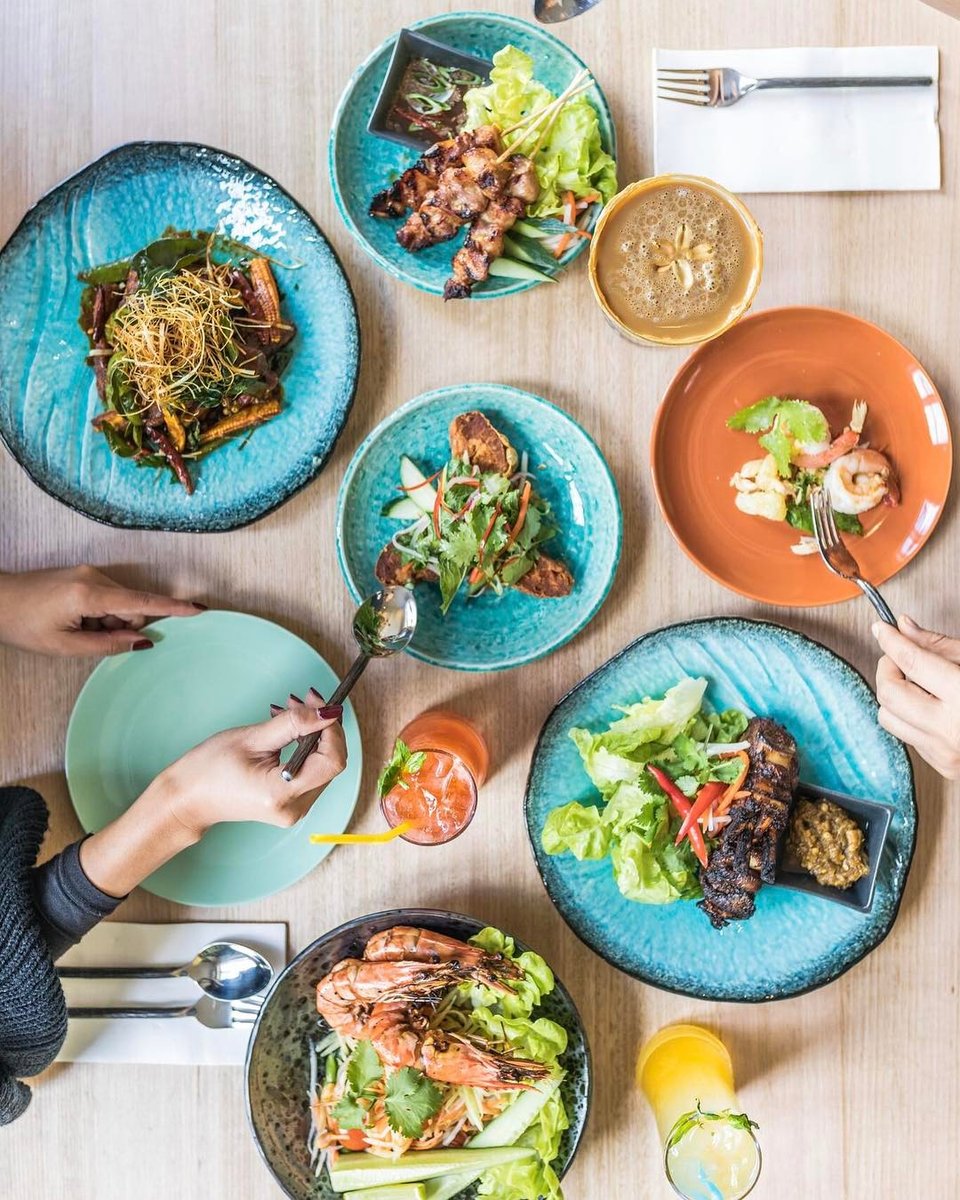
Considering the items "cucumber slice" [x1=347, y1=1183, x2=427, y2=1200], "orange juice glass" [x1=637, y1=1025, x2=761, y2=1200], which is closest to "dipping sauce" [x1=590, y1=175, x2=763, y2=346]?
"orange juice glass" [x1=637, y1=1025, x2=761, y2=1200]

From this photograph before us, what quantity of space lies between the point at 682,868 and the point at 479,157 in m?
1.26

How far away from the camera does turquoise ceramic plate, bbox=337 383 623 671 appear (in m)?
1.62

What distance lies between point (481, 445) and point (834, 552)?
25.1 inches

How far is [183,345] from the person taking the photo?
5.21 ft

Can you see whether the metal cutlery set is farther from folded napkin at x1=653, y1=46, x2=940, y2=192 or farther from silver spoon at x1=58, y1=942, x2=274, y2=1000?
folded napkin at x1=653, y1=46, x2=940, y2=192

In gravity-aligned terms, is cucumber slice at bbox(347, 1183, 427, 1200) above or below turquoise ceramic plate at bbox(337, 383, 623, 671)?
below

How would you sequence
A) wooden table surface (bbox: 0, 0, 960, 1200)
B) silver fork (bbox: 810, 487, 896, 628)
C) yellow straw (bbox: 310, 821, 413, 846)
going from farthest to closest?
1. wooden table surface (bbox: 0, 0, 960, 1200)
2. silver fork (bbox: 810, 487, 896, 628)
3. yellow straw (bbox: 310, 821, 413, 846)

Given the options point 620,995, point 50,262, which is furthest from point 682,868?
point 50,262

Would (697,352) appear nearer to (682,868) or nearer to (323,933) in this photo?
(682,868)

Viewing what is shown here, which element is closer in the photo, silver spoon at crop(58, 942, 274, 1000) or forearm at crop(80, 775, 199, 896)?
forearm at crop(80, 775, 199, 896)

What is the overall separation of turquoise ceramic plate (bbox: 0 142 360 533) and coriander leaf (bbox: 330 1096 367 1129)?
3.41ft

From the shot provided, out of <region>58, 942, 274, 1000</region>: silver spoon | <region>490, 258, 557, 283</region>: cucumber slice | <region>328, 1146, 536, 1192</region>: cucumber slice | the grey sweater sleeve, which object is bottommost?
<region>328, 1146, 536, 1192</region>: cucumber slice

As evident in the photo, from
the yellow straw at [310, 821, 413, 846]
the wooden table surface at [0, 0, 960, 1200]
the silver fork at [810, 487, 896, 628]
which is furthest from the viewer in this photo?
the wooden table surface at [0, 0, 960, 1200]

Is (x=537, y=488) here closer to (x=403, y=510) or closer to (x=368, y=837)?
(x=403, y=510)
